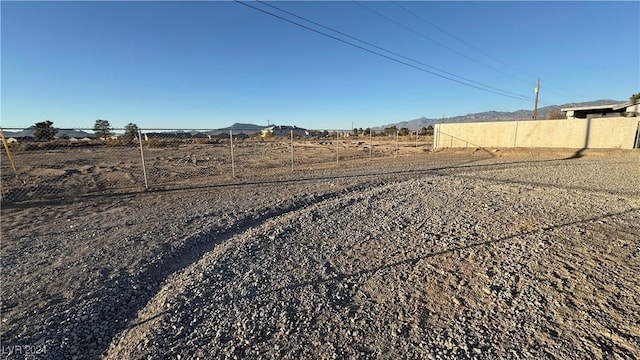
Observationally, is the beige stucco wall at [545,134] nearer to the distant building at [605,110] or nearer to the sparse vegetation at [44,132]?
the distant building at [605,110]

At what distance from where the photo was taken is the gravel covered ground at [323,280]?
8.34 ft

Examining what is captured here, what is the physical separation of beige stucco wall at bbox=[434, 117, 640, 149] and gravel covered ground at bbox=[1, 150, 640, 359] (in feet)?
51.5

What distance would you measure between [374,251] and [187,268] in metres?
2.70

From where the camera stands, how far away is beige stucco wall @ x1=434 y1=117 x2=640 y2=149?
1777 cm

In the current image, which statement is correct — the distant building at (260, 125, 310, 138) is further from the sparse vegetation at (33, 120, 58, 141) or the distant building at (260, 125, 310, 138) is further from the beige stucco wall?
the sparse vegetation at (33, 120, 58, 141)

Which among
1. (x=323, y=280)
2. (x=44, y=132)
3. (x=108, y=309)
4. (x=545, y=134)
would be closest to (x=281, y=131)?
(x=545, y=134)

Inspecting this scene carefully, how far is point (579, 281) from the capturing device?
3488 millimetres

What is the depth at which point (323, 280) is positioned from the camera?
11.7ft

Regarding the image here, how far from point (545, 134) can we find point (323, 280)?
24029 millimetres

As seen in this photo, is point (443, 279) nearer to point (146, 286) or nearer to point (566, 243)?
point (566, 243)

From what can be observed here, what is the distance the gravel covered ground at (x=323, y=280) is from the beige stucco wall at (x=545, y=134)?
15.7 m

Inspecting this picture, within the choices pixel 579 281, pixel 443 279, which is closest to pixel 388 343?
pixel 443 279

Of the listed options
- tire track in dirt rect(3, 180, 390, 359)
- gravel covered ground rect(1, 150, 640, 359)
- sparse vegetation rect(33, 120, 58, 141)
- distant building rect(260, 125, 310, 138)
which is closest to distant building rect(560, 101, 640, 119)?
gravel covered ground rect(1, 150, 640, 359)

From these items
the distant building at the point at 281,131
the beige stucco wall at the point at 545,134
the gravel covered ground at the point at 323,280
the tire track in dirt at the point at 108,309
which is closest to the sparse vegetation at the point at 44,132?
the gravel covered ground at the point at 323,280
